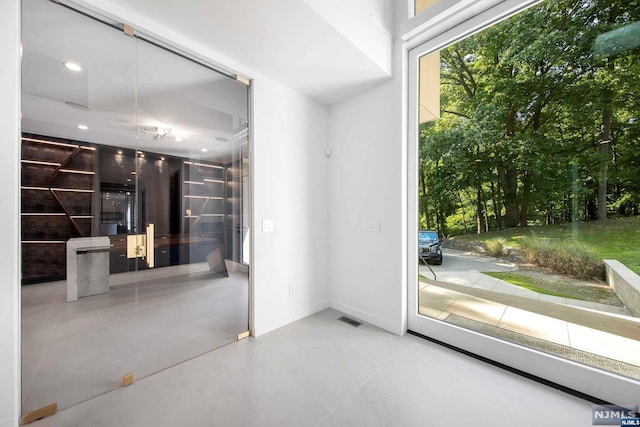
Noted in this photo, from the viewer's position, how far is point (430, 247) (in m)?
2.70

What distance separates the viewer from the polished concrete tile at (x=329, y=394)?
61.6 inches

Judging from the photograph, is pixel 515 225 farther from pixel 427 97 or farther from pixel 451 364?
pixel 427 97

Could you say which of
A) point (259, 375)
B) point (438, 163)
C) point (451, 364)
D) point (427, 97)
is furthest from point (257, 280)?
point (427, 97)

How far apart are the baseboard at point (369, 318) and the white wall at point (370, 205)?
0.4 inches

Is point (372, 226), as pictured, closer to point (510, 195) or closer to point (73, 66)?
point (510, 195)

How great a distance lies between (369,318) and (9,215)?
3095 mm

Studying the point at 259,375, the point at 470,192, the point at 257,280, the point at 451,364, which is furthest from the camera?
the point at 257,280

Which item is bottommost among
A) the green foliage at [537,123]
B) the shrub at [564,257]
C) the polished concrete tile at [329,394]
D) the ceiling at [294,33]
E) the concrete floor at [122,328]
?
the polished concrete tile at [329,394]

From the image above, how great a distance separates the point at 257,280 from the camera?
2.61m

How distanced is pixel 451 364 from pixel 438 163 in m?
1.94

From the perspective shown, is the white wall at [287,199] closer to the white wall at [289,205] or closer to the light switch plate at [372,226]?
the white wall at [289,205]

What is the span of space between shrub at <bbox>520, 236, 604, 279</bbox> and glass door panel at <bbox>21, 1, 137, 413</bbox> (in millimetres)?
3350

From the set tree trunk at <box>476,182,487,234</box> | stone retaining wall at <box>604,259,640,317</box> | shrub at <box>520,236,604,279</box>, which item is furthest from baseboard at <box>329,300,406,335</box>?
stone retaining wall at <box>604,259,640,317</box>

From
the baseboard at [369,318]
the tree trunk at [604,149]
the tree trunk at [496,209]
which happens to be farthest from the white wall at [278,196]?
the tree trunk at [604,149]
